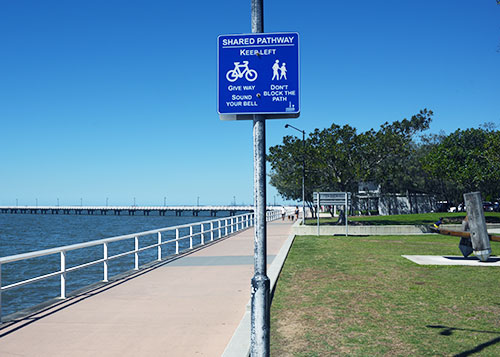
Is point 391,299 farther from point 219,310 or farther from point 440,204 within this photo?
point 440,204

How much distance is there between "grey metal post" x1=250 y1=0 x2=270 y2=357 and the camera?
12.8ft

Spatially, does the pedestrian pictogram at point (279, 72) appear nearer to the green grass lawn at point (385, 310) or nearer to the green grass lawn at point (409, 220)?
the green grass lawn at point (385, 310)

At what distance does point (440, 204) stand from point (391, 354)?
255ft

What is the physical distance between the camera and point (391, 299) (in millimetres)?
8680

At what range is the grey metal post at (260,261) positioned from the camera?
154 inches

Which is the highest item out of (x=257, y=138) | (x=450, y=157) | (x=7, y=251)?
(x=450, y=157)

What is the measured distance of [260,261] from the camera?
13.3 feet

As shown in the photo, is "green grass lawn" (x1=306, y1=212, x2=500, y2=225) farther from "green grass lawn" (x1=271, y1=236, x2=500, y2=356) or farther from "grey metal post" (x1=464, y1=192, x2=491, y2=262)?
"green grass lawn" (x1=271, y1=236, x2=500, y2=356)

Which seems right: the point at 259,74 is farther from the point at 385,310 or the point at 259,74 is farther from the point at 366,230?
the point at 366,230

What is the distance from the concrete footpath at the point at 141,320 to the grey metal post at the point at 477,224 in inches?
258

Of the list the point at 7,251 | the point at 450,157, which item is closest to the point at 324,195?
the point at 450,157

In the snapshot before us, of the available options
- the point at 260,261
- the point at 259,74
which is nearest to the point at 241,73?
the point at 259,74

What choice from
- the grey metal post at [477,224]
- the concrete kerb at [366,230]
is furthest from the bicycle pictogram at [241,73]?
the concrete kerb at [366,230]

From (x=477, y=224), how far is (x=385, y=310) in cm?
668
